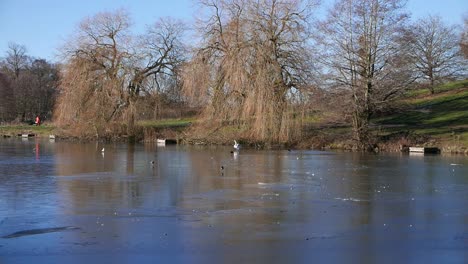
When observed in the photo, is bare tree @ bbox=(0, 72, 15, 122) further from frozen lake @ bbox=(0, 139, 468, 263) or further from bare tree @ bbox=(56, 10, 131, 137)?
frozen lake @ bbox=(0, 139, 468, 263)

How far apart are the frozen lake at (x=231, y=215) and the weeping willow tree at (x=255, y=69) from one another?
12747 millimetres

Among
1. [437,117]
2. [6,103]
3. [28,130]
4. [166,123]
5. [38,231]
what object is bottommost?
[38,231]

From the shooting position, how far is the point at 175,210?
11539mm

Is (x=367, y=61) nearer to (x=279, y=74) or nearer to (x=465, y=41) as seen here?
(x=279, y=74)

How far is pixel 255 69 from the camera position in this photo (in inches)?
1305

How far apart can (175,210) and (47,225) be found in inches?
102

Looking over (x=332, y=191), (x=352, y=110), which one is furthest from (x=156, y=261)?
(x=352, y=110)

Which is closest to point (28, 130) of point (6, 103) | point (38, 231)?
point (6, 103)

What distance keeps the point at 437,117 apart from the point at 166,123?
19.5 metres

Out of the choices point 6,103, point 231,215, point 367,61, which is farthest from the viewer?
point 6,103

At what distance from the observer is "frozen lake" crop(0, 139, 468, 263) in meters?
8.30

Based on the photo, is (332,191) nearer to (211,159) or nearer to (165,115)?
(211,159)

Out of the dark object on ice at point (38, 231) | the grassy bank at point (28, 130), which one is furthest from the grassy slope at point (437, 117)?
the grassy bank at point (28, 130)

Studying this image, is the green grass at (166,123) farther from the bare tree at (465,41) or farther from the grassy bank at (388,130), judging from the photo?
the bare tree at (465,41)
